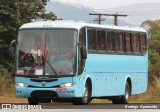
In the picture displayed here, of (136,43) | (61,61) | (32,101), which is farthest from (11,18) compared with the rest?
(61,61)

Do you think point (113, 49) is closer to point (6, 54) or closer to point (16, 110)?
point (16, 110)

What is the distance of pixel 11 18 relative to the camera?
37875 millimetres

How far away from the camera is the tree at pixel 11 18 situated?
37.8 meters

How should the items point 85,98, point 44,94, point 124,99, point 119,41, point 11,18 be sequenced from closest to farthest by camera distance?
point 44,94, point 85,98, point 119,41, point 124,99, point 11,18

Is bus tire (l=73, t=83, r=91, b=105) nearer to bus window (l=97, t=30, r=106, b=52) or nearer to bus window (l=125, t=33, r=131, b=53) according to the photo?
bus window (l=97, t=30, r=106, b=52)

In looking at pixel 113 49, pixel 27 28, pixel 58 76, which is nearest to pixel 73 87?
pixel 58 76

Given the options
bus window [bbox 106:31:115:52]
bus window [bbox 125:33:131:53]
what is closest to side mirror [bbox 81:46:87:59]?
bus window [bbox 106:31:115:52]

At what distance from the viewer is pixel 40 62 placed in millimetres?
23453

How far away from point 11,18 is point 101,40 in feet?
41.7

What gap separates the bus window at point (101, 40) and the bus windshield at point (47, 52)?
2374mm

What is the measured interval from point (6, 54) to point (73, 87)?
16.5 meters

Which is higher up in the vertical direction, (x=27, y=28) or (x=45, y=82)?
(x=27, y=28)

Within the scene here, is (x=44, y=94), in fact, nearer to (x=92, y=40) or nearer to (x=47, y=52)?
(x=47, y=52)

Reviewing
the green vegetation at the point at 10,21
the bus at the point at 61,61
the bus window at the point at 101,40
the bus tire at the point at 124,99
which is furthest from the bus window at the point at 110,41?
the green vegetation at the point at 10,21
